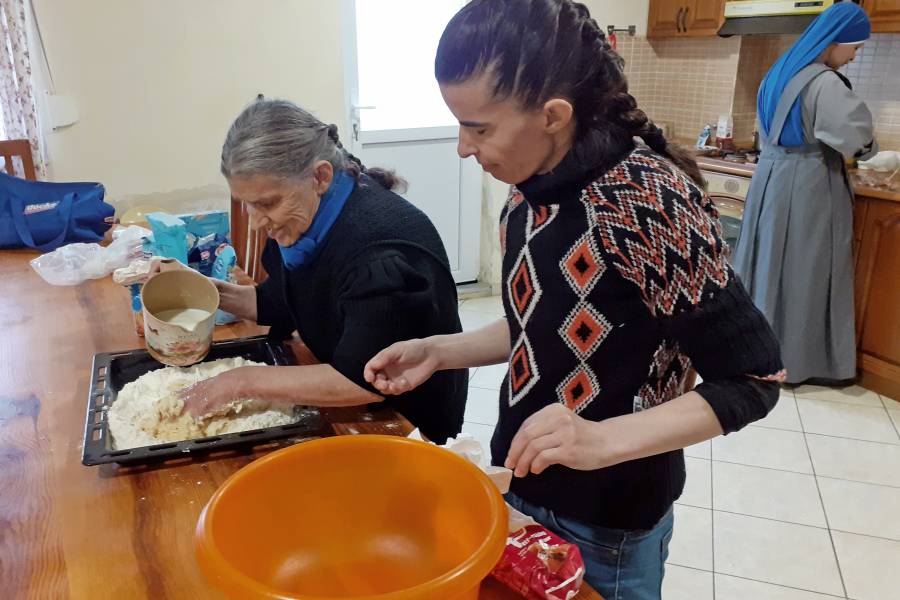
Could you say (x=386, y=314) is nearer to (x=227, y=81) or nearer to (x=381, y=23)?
(x=227, y=81)

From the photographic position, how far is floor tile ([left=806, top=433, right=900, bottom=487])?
8.29 ft

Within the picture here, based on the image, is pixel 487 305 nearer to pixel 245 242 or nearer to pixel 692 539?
pixel 245 242

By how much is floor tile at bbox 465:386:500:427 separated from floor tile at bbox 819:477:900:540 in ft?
3.76

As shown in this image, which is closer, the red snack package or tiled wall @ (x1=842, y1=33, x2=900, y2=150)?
the red snack package

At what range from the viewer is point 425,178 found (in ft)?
12.7

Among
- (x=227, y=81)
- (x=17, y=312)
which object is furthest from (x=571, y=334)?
(x=227, y=81)

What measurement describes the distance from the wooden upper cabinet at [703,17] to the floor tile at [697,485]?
2.25 m

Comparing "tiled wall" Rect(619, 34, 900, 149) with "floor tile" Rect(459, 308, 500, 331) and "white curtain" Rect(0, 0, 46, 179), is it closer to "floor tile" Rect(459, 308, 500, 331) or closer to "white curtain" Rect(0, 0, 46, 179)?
"floor tile" Rect(459, 308, 500, 331)

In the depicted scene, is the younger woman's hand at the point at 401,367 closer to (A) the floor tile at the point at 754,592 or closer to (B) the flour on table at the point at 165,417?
(B) the flour on table at the point at 165,417

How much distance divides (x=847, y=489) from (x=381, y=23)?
2.75 m

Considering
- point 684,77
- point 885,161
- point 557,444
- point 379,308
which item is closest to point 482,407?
point 379,308

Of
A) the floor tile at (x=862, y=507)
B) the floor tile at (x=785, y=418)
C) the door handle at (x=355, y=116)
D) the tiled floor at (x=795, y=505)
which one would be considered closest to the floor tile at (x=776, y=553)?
the tiled floor at (x=795, y=505)

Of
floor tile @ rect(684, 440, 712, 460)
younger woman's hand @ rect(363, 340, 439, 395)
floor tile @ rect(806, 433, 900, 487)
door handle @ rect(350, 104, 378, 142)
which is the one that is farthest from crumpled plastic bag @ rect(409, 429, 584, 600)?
door handle @ rect(350, 104, 378, 142)

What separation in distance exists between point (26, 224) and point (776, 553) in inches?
96.0
